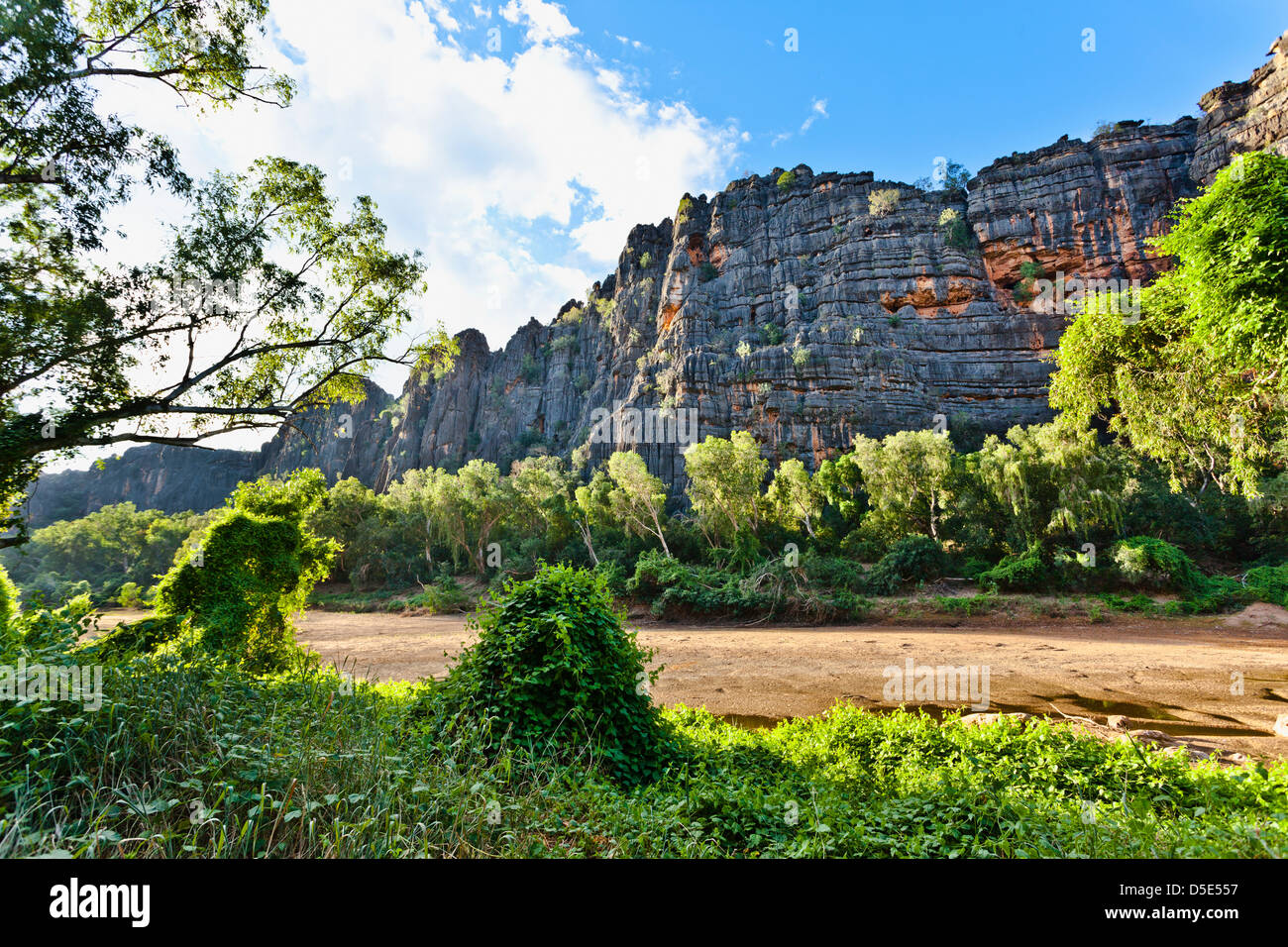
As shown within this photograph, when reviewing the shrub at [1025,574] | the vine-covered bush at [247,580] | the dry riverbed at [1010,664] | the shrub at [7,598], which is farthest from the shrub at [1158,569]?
the shrub at [7,598]

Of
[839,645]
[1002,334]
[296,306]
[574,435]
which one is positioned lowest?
[839,645]

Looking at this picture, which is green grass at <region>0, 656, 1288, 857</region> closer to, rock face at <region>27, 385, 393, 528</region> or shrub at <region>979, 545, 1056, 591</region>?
shrub at <region>979, 545, 1056, 591</region>

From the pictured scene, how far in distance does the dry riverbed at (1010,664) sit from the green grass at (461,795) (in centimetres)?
175

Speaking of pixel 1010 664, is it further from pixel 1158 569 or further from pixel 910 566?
pixel 1158 569

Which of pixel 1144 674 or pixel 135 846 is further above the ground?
pixel 135 846

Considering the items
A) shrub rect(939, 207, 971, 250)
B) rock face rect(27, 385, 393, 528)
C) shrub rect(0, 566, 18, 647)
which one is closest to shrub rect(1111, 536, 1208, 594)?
shrub rect(0, 566, 18, 647)

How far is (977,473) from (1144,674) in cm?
1826

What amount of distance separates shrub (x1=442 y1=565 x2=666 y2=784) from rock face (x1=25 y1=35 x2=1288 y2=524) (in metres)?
41.0

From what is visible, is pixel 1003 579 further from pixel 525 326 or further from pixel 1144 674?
pixel 525 326

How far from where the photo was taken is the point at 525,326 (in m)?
85.8

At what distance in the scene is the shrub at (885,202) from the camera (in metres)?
56.5

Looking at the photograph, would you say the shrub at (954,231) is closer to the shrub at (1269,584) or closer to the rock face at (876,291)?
the rock face at (876,291)
